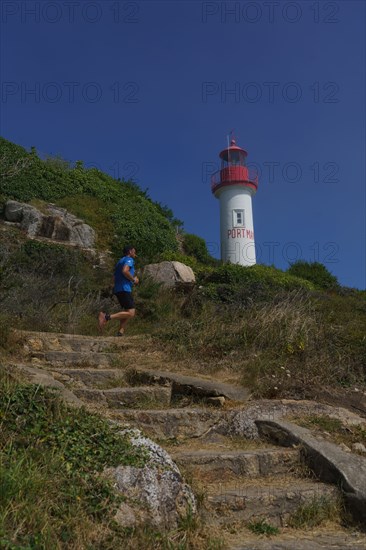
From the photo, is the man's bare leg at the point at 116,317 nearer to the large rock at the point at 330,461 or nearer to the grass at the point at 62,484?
the large rock at the point at 330,461

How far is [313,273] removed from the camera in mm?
23578

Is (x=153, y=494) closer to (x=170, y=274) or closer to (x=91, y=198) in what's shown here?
(x=170, y=274)

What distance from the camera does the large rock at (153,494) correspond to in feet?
9.05

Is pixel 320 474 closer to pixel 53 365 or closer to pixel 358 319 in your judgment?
pixel 53 365

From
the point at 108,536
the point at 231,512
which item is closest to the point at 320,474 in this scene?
the point at 231,512

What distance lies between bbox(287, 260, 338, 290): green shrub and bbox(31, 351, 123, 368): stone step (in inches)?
696

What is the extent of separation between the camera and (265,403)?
4949 mm

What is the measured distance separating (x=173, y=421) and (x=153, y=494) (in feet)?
5.19

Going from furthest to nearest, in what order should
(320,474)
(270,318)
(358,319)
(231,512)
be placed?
(358,319)
(270,318)
(320,474)
(231,512)

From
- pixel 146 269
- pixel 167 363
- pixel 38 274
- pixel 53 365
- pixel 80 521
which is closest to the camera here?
pixel 80 521

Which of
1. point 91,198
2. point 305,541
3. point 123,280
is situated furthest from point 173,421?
point 91,198

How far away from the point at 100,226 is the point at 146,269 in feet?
17.5

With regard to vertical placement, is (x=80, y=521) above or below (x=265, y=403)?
below

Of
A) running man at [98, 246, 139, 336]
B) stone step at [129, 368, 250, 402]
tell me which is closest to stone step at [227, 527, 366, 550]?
stone step at [129, 368, 250, 402]
